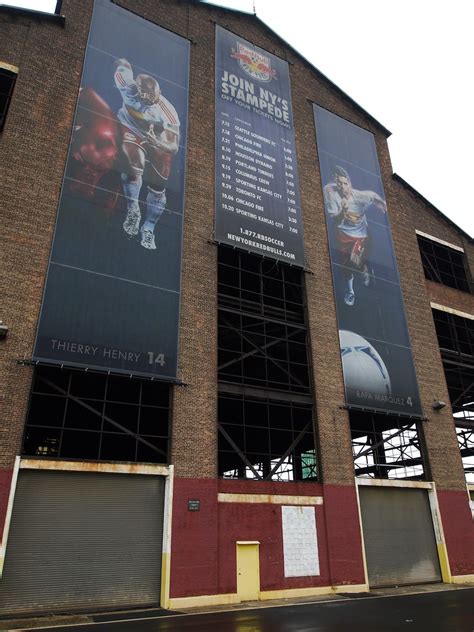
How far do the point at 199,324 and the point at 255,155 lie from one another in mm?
10807

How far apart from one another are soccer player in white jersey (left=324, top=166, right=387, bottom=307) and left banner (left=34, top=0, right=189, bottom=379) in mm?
9275

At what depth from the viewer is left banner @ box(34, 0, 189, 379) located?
17.5 meters

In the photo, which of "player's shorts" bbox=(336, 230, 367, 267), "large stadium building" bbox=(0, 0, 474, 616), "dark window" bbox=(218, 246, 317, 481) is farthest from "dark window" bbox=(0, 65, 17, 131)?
"player's shorts" bbox=(336, 230, 367, 267)

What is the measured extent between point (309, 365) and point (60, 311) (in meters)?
11.2

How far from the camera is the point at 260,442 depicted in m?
31.6

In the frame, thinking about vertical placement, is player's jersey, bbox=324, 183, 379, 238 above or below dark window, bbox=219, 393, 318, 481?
above

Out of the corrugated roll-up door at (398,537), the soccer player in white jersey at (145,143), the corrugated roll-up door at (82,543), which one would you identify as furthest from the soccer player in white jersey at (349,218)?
the corrugated roll-up door at (82,543)

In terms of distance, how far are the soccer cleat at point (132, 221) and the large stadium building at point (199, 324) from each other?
0.11m

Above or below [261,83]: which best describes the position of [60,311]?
→ below

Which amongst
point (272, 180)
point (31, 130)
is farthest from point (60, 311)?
point (272, 180)

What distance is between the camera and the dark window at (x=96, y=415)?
64.3ft

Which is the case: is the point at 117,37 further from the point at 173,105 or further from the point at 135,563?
the point at 135,563

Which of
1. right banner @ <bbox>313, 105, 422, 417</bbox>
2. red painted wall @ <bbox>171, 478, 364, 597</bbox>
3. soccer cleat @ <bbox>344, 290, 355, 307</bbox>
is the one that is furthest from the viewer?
soccer cleat @ <bbox>344, 290, 355, 307</bbox>

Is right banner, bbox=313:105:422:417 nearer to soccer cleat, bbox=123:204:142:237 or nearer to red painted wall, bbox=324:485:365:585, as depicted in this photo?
red painted wall, bbox=324:485:365:585
